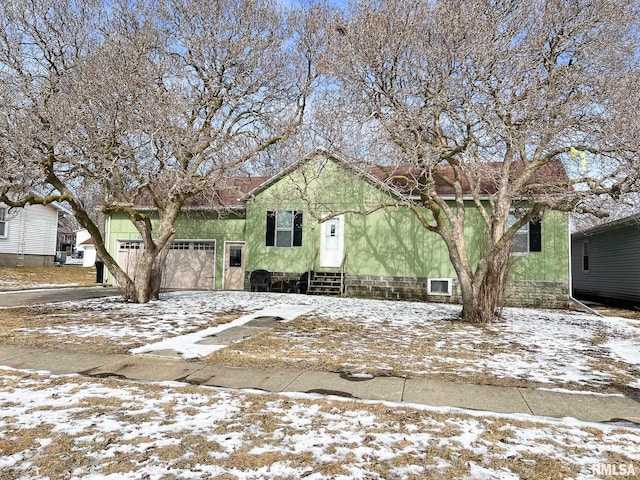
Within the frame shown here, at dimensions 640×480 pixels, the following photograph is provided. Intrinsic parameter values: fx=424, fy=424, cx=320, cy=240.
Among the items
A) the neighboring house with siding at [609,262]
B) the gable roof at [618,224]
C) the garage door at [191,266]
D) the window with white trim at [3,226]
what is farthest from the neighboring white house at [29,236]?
the neighboring house with siding at [609,262]

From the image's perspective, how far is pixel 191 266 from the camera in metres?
18.5

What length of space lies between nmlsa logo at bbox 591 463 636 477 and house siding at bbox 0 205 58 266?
2714 cm

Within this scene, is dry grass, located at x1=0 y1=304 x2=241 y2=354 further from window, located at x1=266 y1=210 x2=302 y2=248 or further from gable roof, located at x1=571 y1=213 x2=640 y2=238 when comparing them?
gable roof, located at x1=571 y1=213 x2=640 y2=238

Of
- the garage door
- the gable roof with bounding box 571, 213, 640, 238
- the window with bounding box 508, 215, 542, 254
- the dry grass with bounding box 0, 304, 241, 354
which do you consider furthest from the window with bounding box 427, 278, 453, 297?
the garage door

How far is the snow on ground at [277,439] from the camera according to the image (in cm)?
290

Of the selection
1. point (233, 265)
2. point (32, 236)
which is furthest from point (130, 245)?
point (32, 236)

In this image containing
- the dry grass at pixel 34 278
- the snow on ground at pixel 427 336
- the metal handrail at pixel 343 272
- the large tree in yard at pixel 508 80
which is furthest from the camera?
the dry grass at pixel 34 278

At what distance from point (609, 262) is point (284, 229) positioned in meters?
12.9

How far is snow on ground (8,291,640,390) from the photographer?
5855mm

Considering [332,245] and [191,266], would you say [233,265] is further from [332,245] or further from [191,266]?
[332,245]

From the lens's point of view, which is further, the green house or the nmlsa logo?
the green house

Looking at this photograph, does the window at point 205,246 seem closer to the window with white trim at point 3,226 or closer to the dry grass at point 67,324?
the dry grass at point 67,324

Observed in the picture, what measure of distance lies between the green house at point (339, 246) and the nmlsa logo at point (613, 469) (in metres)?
11.6

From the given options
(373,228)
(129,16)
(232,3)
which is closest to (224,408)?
(232,3)
